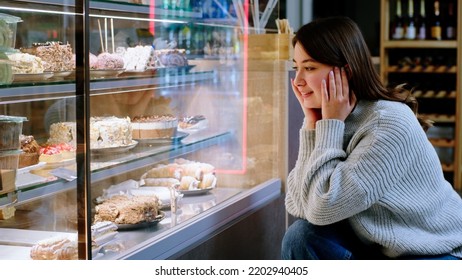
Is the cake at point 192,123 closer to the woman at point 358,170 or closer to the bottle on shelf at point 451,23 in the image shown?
the woman at point 358,170

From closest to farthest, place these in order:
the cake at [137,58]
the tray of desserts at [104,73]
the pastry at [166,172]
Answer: the tray of desserts at [104,73] < the cake at [137,58] < the pastry at [166,172]

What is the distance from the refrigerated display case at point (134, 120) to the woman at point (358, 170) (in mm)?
543

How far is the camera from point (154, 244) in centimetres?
245

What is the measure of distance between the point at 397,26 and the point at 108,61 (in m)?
4.85

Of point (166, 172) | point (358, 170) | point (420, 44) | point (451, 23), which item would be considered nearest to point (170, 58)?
point (166, 172)

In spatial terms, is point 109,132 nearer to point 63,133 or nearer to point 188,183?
point 63,133

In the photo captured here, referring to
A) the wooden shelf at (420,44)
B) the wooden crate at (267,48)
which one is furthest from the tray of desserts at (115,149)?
the wooden shelf at (420,44)

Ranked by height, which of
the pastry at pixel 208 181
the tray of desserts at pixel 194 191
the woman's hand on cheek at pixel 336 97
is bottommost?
the tray of desserts at pixel 194 191

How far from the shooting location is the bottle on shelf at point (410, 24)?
22.6 ft

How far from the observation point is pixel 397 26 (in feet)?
22.9

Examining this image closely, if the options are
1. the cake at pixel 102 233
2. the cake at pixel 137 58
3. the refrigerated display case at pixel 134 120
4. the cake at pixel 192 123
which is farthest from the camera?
the cake at pixel 192 123

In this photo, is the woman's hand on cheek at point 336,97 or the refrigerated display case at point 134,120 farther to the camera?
the woman's hand on cheek at point 336,97

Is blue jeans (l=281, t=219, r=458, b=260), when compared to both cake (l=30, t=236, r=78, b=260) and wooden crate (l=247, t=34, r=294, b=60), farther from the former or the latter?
wooden crate (l=247, t=34, r=294, b=60)

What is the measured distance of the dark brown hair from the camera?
243 centimetres
